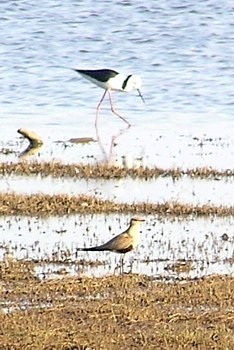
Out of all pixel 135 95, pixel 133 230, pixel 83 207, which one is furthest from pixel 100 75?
pixel 133 230

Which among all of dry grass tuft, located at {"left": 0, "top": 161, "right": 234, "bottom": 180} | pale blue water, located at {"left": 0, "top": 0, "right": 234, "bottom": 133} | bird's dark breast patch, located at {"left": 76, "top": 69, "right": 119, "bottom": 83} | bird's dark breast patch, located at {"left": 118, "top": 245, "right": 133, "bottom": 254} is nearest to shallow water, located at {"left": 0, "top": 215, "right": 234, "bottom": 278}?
bird's dark breast patch, located at {"left": 118, "top": 245, "right": 133, "bottom": 254}

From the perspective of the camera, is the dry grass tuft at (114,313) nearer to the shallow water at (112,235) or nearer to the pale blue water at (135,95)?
the shallow water at (112,235)

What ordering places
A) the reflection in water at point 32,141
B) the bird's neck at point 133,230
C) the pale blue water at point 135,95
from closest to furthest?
1. the bird's neck at point 133,230
2. the pale blue water at point 135,95
3. the reflection in water at point 32,141

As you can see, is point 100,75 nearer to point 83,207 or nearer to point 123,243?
point 83,207

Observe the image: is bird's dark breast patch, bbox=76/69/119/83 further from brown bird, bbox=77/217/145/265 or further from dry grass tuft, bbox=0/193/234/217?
brown bird, bbox=77/217/145/265

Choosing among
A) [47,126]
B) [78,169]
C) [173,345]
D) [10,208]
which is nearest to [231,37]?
[47,126]

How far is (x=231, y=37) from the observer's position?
3064 cm

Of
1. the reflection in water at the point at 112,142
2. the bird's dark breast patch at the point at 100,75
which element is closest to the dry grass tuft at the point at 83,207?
the reflection in water at the point at 112,142

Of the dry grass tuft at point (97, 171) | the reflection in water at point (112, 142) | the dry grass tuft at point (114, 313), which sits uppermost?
the dry grass tuft at point (114, 313)

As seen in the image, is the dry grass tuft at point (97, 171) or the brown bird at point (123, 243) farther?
the dry grass tuft at point (97, 171)

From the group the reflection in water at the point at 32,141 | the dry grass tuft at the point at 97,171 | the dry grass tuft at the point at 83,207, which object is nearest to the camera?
the dry grass tuft at the point at 83,207

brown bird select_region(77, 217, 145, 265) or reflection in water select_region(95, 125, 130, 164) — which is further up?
brown bird select_region(77, 217, 145, 265)

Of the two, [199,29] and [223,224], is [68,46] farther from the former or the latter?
[223,224]

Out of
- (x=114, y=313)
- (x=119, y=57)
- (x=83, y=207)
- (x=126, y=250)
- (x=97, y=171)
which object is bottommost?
(x=119, y=57)
